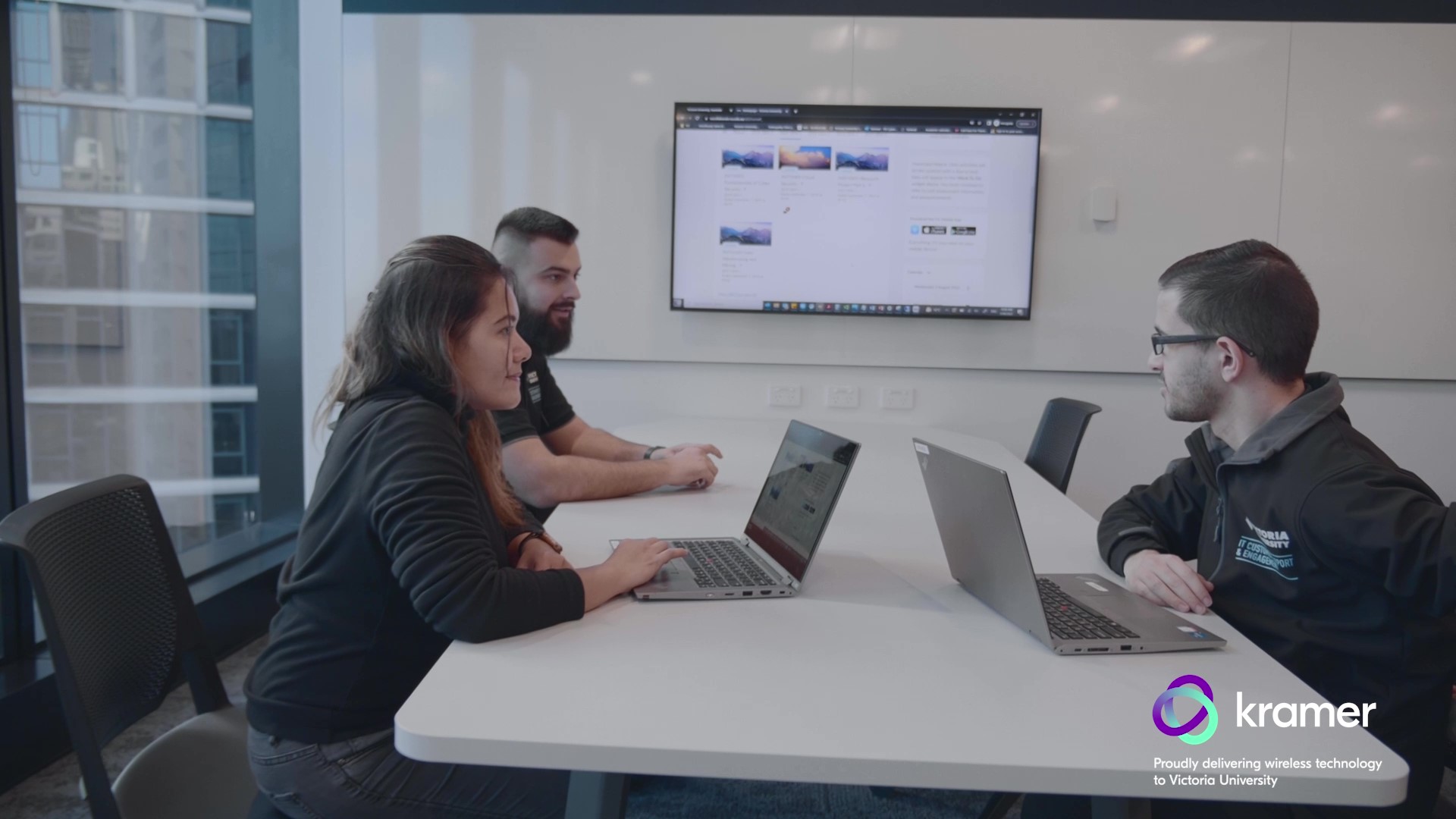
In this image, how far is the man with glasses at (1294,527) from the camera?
4.03 feet

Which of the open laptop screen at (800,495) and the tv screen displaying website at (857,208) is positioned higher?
the tv screen displaying website at (857,208)

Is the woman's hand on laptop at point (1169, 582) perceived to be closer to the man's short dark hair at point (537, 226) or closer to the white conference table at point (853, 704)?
the white conference table at point (853, 704)

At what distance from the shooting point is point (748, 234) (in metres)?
3.68

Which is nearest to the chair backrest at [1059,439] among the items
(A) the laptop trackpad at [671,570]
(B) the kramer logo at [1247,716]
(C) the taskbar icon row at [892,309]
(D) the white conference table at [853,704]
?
(C) the taskbar icon row at [892,309]

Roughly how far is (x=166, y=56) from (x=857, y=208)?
2578 mm

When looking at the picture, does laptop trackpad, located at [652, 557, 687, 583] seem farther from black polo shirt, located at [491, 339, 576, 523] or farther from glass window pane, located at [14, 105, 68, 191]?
glass window pane, located at [14, 105, 68, 191]

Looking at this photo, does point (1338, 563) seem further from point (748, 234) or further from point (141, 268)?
point (141, 268)

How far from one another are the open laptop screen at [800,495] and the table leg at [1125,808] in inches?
19.7

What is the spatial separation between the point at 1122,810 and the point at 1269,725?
18cm

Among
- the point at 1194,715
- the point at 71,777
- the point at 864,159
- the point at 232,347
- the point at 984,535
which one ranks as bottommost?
the point at 71,777

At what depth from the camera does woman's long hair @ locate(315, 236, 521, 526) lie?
4.26ft

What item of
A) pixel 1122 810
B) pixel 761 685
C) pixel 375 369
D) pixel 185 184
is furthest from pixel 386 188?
pixel 1122 810

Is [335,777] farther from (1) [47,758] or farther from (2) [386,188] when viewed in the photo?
(2) [386,188]

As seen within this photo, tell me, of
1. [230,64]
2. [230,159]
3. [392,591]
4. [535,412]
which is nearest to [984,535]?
[392,591]
